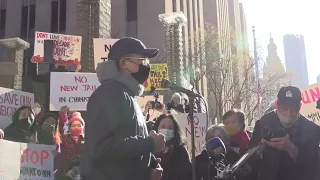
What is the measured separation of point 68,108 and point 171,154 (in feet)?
9.66

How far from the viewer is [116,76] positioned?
268 centimetres

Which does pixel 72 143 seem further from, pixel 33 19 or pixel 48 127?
pixel 33 19

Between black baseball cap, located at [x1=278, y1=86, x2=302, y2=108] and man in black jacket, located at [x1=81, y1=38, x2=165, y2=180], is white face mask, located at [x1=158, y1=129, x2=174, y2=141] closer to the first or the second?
black baseball cap, located at [x1=278, y1=86, x2=302, y2=108]

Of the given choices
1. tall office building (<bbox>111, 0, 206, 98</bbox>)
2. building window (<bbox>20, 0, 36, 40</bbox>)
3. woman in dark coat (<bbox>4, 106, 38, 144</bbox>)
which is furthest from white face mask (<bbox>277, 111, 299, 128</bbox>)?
building window (<bbox>20, 0, 36, 40</bbox>)

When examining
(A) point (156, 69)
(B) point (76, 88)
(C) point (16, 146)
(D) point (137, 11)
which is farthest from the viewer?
(D) point (137, 11)

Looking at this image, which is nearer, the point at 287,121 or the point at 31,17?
the point at 287,121

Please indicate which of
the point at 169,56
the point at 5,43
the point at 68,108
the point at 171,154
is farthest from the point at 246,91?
the point at 171,154

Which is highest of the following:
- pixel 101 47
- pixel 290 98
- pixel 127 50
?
pixel 101 47

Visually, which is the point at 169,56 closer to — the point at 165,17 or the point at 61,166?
the point at 165,17

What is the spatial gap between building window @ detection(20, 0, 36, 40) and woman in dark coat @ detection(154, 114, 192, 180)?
88.5 ft

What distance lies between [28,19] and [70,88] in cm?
2503

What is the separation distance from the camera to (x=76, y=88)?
6.56 m

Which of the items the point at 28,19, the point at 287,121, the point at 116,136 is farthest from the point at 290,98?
the point at 28,19

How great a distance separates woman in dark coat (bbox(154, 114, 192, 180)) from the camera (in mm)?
4215
